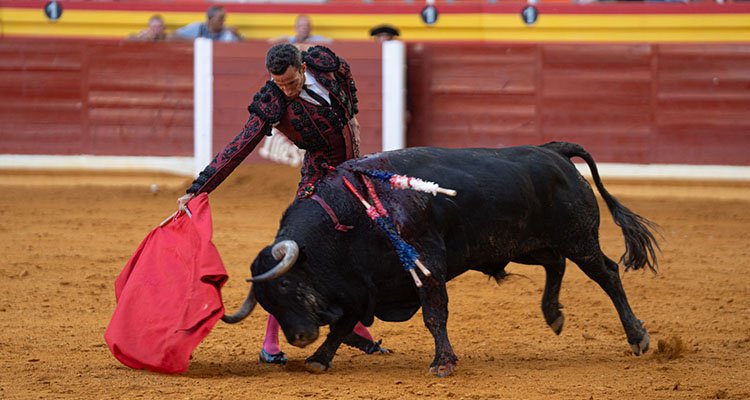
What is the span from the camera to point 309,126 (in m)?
4.18

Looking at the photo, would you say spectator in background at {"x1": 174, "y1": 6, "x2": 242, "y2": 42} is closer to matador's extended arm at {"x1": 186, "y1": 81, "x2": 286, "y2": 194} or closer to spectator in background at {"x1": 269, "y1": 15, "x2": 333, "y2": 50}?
spectator in background at {"x1": 269, "y1": 15, "x2": 333, "y2": 50}

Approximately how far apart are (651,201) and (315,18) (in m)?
3.72

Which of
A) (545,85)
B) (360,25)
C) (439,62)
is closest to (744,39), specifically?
(545,85)

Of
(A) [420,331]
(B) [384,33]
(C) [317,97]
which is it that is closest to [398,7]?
A: (B) [384,33]

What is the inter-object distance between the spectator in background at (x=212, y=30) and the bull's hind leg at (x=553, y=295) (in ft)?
20.2

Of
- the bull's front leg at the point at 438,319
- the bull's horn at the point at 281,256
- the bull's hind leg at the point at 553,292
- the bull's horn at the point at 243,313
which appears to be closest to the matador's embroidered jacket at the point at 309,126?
the bull's horn at the point at 281,256

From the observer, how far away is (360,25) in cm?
1097

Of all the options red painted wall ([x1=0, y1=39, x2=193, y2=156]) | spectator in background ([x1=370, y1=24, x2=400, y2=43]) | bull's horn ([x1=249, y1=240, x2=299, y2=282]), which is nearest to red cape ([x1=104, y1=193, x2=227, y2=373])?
bull's horn ([x1=249, y1=240, x2=299, y2=282])

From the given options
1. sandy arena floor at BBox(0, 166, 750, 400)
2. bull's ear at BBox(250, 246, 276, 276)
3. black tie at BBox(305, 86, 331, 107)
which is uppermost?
black tie at BBox(305, 86, 331, 107)

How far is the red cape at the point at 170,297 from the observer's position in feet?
13.3

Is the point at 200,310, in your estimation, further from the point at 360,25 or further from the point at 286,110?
the point at 360,25

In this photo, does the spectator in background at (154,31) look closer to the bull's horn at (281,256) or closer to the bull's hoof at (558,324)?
the bull's hoof at (558,324)

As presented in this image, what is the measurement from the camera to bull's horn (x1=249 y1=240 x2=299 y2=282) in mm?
3863

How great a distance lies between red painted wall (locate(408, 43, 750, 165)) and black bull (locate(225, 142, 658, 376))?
18.0 feet
